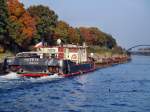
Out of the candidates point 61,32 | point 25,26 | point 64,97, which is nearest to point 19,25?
point 25,26

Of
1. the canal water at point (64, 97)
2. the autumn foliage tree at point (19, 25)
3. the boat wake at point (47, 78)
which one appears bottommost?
the canal water at point (64, 97)

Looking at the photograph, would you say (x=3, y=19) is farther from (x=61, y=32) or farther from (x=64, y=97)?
(x=64, y=97)

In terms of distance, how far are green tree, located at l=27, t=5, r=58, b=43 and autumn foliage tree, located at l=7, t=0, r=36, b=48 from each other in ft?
27.5

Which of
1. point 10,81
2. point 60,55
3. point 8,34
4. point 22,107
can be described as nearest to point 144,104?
point 22,107

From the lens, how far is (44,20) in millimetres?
101000

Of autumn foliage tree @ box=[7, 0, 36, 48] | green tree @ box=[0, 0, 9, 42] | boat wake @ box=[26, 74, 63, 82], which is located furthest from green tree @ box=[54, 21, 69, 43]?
boat wake @ box=[26, 74, 63, 82]

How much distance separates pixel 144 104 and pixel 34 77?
18777 millimetres

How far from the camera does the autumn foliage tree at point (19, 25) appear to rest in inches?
3127

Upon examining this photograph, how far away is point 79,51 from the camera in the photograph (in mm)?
67000

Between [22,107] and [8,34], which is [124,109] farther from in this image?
[8,34]

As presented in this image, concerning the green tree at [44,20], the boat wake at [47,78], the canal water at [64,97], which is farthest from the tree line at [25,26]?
the canal water at [64,97]

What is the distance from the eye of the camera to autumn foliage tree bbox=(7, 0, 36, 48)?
261ft

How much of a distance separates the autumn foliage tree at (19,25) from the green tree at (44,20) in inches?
331

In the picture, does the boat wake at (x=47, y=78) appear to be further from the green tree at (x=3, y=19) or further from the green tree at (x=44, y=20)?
the green tree at (x=44, y=20)
